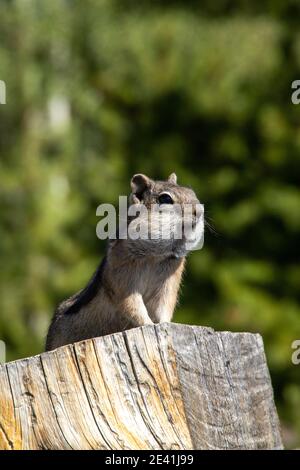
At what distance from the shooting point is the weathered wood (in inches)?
141

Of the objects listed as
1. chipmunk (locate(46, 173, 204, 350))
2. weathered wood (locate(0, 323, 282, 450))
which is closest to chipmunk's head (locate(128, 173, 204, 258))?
chipmunk (locate(46, 173, 204, 350))

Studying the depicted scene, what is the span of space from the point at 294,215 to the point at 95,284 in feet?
33.9

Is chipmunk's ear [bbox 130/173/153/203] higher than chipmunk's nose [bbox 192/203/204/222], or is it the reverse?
chipmunk's ear [bbox 130/173/153/203]

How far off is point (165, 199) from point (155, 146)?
36.7 ft

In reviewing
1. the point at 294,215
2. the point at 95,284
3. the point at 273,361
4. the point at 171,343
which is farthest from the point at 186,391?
the point at 294,215

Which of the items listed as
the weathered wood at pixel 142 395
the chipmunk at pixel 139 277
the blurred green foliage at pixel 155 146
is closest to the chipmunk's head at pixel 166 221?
the chipmunk at pixel 139 277

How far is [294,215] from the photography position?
50.4 feet

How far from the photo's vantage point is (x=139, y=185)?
5219 mm

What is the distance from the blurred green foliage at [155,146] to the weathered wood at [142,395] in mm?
10145

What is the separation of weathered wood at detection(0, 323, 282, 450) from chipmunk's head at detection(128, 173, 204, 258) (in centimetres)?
104

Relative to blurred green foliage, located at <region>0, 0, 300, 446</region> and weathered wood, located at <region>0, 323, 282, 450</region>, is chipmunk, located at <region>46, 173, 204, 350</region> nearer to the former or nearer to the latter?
weathered wood, located at <region>0, 323, 282, 450</region>

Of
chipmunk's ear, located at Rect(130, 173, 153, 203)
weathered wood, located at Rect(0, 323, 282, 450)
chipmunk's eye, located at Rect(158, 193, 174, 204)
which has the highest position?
chipmunk's ear, located at Rect(130, 173, 153, 203)

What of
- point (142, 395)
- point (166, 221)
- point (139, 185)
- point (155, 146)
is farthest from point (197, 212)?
point (155, 146)

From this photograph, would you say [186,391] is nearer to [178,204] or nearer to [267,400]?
[267,400]
